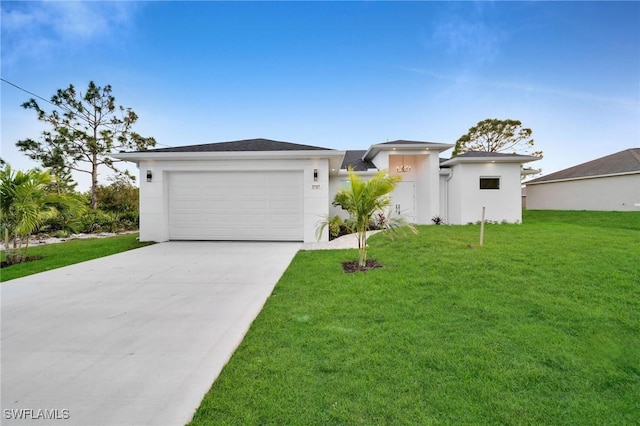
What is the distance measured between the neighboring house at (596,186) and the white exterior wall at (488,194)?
7.54m

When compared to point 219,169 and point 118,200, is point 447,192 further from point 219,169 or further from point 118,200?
point 118,200

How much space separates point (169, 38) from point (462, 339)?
14671 mm

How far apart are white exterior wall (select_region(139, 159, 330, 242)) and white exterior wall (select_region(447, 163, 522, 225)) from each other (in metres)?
7.34

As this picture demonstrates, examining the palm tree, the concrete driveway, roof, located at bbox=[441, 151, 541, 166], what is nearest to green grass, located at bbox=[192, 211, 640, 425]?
the concrete driveway

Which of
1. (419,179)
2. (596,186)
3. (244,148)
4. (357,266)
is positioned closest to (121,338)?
(357,266)

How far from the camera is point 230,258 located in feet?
21.6

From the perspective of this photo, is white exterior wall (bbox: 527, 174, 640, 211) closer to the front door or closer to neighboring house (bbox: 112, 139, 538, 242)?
the front door

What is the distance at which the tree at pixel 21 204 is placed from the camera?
6.05 metres

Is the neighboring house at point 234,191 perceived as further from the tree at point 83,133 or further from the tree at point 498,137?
the tree at point 498,137

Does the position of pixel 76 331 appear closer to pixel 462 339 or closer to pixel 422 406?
A: pixel 422 406

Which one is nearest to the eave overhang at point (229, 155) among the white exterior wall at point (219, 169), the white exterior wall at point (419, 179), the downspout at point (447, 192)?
the white exterior wall at point (219, 169)

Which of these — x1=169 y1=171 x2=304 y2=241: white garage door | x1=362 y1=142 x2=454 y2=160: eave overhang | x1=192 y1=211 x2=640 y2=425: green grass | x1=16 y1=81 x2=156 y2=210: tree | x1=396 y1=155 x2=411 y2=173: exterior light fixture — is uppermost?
x1=16 y1=81 x2=156 y2=210: tree

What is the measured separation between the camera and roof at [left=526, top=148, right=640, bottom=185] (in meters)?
15.0

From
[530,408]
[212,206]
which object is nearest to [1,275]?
[212,206]
